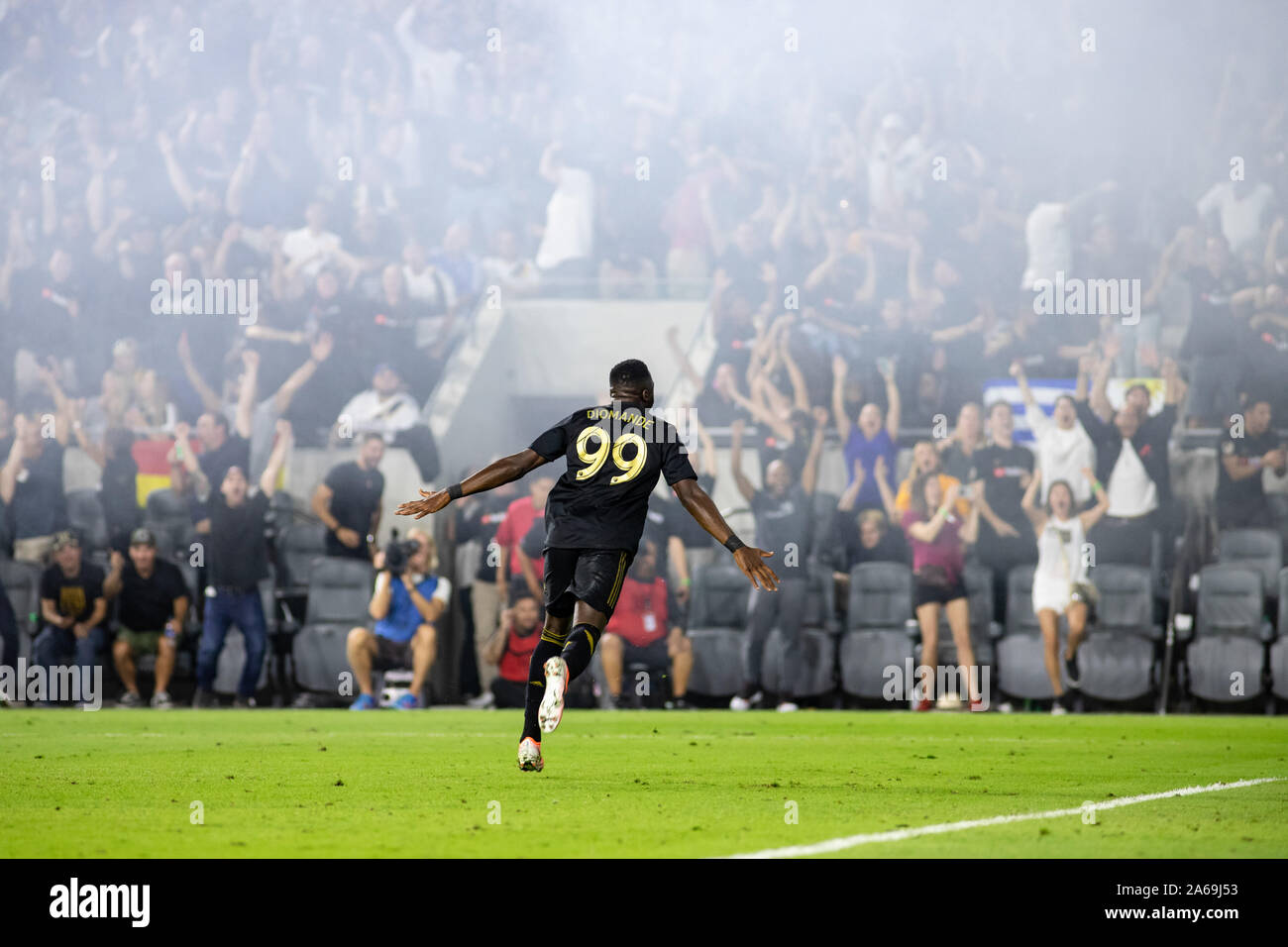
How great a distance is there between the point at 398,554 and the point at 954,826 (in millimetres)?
8302

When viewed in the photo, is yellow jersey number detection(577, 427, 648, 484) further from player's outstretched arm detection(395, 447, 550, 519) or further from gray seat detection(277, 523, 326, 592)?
gray seat detection(277, 523, 326, 592)

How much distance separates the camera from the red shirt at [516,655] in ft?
42.5

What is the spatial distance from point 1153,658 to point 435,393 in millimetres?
6920

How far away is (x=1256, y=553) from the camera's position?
13.0 meters

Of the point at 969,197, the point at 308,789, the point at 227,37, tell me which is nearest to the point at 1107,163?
the point at 969,197

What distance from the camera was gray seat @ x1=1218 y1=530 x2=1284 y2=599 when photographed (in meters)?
12.8

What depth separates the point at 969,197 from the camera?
634 inches

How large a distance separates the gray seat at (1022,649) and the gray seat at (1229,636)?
1082mm

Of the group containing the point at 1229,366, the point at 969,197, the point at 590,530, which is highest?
the point at 969,197

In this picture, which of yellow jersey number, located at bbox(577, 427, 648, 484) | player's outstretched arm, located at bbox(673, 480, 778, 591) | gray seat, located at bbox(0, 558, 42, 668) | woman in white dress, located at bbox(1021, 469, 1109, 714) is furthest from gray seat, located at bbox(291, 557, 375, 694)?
player's outstretched arm, located at bbox(673, 480, 778, 591)

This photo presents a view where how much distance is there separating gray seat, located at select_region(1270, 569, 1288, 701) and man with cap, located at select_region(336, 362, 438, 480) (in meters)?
7.06

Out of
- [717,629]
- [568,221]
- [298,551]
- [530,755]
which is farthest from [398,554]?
[530,755]
